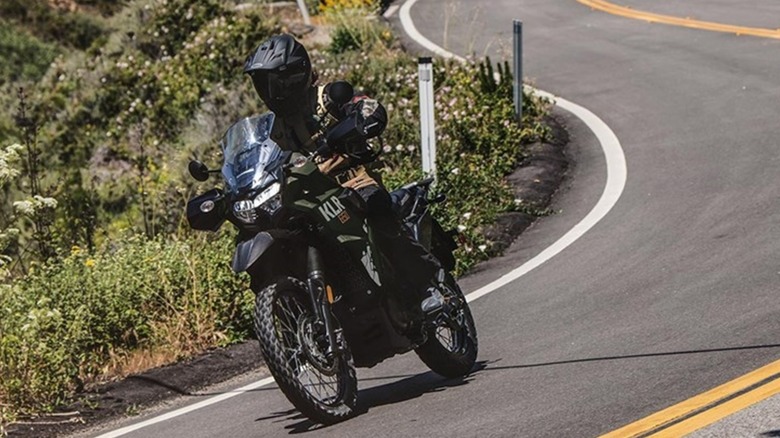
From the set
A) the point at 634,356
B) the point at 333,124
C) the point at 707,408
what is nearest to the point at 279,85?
the point at 333,124

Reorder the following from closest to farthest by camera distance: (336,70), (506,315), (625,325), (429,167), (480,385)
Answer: (480,385), (625,325), (506,315), (429,167), (336,70)

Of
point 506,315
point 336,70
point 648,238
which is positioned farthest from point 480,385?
point 336,70

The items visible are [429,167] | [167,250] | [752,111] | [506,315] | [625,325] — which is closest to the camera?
[625,325]

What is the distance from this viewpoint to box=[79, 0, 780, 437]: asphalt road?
762 centimetres

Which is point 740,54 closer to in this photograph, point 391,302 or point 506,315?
point 506,315

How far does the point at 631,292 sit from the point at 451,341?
203cm

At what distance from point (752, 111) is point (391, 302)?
1000 cm

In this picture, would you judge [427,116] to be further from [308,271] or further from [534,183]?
[308,271]

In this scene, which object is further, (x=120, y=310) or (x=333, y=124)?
(x=120, y=310)

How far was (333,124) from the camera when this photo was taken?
8.36m

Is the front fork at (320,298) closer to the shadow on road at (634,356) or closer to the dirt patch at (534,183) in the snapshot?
the shadow on road at (634,356)

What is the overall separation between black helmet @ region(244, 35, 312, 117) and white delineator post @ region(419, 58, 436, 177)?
5039 millimetres

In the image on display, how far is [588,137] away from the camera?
56.3 ft

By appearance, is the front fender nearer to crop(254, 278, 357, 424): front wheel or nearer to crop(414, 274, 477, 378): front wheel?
crop(254, 278, 357, 424): front wheel
